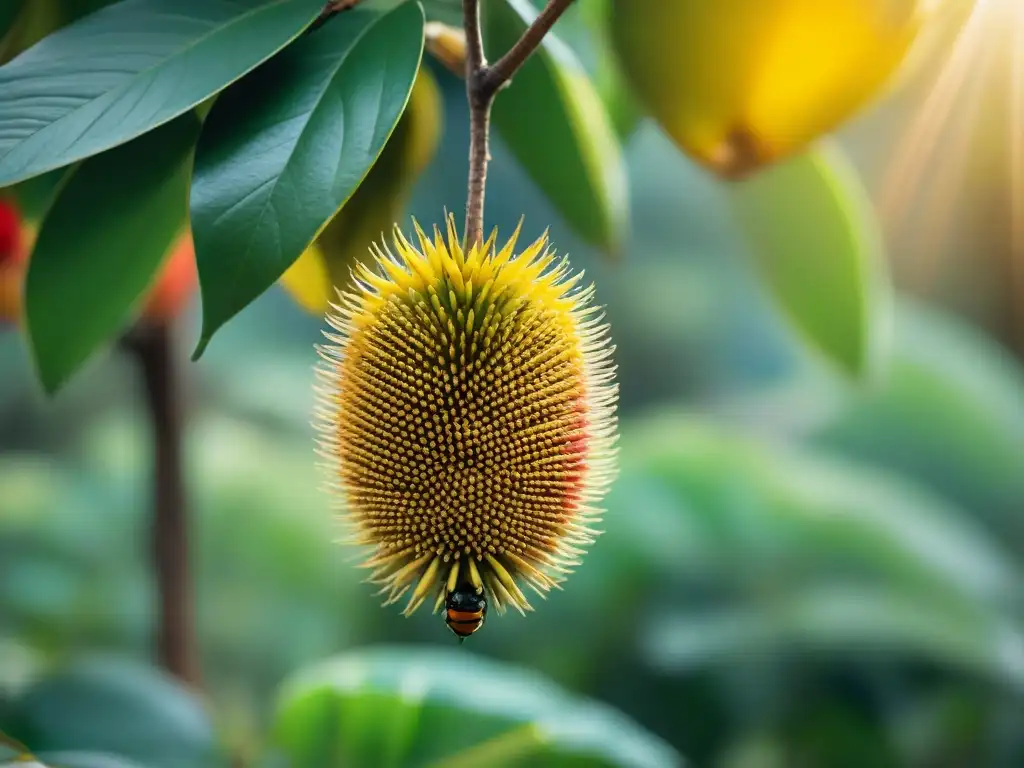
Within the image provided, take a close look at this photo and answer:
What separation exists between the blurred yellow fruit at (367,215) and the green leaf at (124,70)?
168 millimetres

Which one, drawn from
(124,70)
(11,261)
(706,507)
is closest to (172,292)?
(11,261)

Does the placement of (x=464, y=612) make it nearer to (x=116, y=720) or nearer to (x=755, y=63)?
(x=755, y=63)

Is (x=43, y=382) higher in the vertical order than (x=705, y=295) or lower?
lower

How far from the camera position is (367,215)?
64 cm

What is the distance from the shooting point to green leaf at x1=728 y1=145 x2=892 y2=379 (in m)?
0.77

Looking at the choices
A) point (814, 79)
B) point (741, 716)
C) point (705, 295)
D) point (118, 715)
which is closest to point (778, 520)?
point (741, 716)

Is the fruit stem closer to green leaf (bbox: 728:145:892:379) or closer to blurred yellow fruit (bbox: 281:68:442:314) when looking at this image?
blurred yellow fruit (bbox: 281:68:442:314)

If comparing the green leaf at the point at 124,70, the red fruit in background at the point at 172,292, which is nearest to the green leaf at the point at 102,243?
the green leaf at the point at 124,70

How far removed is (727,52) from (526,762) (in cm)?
51

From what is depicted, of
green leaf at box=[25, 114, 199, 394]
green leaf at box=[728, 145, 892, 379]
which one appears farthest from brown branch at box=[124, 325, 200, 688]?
green leaf at box=[728, 145, 892, 379]

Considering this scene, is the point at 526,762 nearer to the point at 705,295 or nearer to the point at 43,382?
the point at 43,382

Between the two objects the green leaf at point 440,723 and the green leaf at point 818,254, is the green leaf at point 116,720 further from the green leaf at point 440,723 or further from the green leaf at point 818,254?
the green leaf at point 818,254

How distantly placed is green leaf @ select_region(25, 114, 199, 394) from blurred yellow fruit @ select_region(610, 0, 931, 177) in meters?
0.24

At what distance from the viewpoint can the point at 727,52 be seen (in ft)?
1.78
